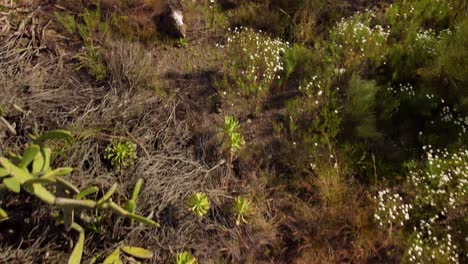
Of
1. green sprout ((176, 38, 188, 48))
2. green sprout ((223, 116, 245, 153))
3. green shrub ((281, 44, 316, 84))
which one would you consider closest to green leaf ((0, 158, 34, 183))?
green sprout ((223, 116, 245, 153))

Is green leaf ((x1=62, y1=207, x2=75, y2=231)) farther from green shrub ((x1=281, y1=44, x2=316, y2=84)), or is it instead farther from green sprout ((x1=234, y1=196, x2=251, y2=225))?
green shrub ((x1=281, y1=44, x2=316, y2=84))

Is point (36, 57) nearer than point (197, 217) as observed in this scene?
No

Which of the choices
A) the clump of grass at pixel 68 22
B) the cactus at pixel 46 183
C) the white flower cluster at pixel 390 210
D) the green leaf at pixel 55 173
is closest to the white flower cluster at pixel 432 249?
the white flower cluster at pixel 390 210

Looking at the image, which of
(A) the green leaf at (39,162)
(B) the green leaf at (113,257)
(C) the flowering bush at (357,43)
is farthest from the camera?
(C) the flowering bush at (357,43)

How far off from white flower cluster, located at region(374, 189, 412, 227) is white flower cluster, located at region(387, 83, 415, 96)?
1172 millimetres

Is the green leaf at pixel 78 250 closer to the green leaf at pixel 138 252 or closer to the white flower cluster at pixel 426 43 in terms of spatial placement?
the green leaf at pixel 138 252

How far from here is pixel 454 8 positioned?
5.29 metres

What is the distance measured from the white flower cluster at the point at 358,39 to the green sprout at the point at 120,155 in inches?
103

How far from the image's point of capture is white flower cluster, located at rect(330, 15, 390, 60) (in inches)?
189

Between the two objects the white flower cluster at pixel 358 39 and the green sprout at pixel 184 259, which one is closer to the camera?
the green sprout at pixel 184 259

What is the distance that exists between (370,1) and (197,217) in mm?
3827

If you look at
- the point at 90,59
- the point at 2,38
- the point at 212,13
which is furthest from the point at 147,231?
the point at 212,13

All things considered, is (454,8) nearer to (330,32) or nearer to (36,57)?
(330,32)

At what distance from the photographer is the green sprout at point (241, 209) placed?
3.50 metres
